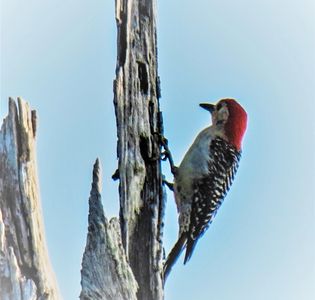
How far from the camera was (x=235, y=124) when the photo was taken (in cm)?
393

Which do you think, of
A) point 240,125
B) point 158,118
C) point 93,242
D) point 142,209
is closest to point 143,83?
point 158,118

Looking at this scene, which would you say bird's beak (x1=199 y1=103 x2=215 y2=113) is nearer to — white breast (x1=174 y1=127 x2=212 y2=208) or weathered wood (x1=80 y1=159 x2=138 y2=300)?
white breast (x1=174 y1=127 x2=212 y2=208)

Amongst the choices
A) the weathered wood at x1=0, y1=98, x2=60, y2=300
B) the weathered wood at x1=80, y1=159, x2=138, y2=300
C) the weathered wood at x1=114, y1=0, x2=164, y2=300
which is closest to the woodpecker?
the weathered wood at x1=114, y1=0, x2=164, y2=300

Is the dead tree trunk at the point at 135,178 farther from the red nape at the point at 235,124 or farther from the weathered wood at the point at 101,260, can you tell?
the red nape at the point at 235,124

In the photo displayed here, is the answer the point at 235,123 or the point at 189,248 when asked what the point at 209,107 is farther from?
the point at 189,248

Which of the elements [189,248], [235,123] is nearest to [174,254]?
[189,248]

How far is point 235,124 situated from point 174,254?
97 cm

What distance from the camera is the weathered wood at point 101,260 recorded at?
103 inches

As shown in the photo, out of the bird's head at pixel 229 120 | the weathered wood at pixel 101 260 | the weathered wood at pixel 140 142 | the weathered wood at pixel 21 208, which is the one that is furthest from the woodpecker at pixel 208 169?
the weathered wood at pixel 21 208

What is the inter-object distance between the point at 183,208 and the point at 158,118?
0.93m

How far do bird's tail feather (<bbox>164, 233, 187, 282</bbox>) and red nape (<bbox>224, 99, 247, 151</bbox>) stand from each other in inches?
28.4

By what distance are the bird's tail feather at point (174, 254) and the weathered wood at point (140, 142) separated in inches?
7.5

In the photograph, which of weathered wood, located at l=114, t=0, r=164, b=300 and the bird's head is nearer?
weathered wood, located at l=114, t=0, r=164, b=300

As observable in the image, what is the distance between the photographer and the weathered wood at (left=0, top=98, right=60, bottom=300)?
8.22 feet
